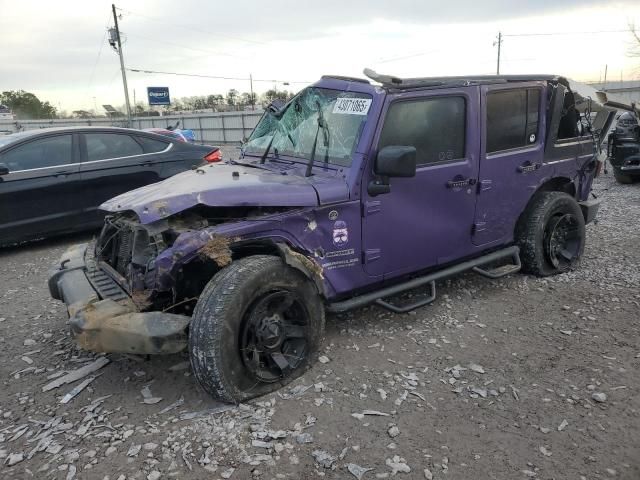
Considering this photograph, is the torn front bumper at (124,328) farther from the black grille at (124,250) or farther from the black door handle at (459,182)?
the black door handle at (459,182)

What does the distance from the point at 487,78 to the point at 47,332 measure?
4.26m

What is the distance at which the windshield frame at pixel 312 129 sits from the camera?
361cm

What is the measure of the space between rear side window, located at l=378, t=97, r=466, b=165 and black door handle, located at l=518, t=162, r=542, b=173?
838 millimetres

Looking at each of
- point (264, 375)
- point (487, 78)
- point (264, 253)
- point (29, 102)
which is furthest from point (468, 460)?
point (29, 102)

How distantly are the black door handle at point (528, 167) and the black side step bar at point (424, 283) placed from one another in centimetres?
73

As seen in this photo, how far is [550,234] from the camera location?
5020mm

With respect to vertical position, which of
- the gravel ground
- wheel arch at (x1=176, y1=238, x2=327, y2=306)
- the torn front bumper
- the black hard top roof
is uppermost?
the black hard top roof

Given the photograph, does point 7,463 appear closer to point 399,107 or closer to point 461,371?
point 461,371

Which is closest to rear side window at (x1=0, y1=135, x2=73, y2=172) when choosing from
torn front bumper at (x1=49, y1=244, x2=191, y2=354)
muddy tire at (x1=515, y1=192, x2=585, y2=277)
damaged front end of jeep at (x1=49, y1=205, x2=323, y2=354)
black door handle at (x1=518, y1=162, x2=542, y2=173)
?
damaged front end of jeep at (x1=49, y1=205, x2=323, y2=354)

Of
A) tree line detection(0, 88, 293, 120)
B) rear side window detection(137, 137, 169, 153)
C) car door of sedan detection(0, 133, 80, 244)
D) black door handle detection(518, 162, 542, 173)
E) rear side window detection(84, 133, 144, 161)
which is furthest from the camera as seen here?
tree line detection(0, 88, 293, 120)

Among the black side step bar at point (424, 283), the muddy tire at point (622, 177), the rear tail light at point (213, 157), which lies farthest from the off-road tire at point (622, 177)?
the rear tail light at point (213, 157)

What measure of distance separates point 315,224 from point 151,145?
4.56 meters

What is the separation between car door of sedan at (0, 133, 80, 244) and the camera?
19.9ft

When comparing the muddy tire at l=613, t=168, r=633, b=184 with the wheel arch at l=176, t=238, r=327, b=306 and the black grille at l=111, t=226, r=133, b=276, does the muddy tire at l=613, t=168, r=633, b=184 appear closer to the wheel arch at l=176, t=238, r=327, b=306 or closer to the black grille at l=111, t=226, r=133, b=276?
the wheel arch at l=176, t=238, r=327, b=306
